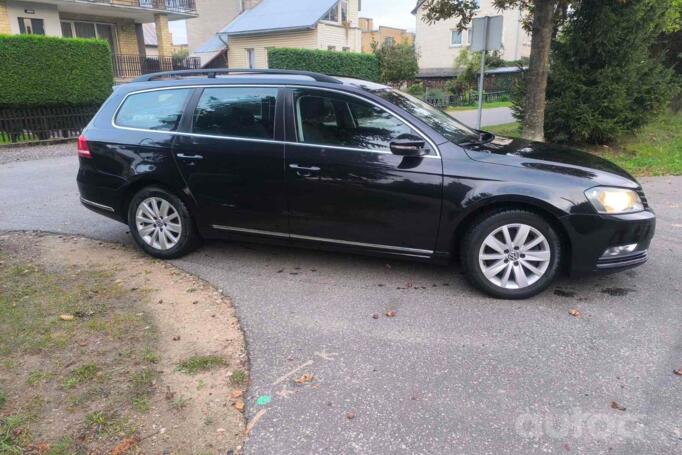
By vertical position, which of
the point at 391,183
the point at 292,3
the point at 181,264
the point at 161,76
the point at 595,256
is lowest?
the point at 181,264

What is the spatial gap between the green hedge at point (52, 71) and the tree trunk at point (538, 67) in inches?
472

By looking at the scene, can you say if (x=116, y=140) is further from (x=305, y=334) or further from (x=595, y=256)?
(x=595, y=256)

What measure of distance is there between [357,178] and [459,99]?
27.6m

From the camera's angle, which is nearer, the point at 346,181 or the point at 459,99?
the point at 346,181

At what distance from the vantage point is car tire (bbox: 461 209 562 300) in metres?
4.01

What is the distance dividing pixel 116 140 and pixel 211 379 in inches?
117

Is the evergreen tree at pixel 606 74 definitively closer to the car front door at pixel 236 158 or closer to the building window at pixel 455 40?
the car front door at pixel 236 158

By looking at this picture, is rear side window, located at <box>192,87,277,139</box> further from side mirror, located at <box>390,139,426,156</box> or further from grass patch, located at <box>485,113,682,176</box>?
grass patch, located at <box>485,113,682,176</box>

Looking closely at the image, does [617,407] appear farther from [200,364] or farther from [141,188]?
[141,188]

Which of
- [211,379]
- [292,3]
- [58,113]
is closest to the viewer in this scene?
[211,379]

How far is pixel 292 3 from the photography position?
31906 mm

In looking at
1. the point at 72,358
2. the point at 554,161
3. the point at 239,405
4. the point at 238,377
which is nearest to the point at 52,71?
the point at 72,358

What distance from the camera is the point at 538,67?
9594mm

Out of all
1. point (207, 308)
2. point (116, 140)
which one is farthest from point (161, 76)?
point (207, 308)
